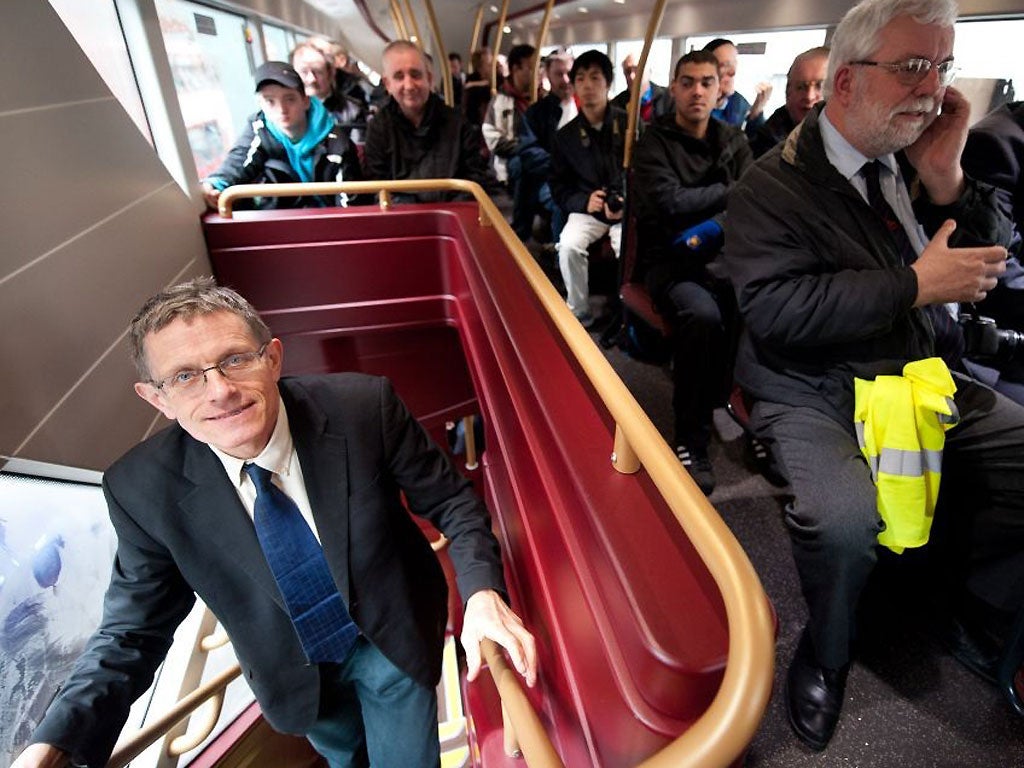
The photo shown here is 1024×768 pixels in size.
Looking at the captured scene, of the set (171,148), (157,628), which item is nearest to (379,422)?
(157,628)

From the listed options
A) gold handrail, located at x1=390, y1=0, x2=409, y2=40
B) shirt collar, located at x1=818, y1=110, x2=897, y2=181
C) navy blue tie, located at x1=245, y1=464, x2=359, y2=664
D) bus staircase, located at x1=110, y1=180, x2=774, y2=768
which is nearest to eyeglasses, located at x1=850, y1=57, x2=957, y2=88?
shirt collar, located at x1=818, y1=110, x2=897, y2=181

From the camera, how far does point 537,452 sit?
1304mm

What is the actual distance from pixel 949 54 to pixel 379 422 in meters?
1.69

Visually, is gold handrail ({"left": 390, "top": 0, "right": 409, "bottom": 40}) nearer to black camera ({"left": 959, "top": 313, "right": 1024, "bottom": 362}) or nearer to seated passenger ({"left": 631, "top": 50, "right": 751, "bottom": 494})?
seated passenger ({"left": 631, "top": 50, "right": 751, "bottom": 494})

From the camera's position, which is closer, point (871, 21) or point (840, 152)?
point (871, 21)

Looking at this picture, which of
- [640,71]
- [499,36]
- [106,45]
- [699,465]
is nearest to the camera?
[106,45]

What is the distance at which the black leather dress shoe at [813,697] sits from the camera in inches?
63.9

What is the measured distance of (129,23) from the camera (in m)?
2.54

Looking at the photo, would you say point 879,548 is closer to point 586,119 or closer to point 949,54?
point 949,54

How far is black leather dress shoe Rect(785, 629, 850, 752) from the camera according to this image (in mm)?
1624

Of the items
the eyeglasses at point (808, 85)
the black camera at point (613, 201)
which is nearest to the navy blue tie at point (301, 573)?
the black camera at point (613, 201)

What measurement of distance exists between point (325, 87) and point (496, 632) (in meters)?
4.24

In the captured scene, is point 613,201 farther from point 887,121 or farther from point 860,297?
point 860,297

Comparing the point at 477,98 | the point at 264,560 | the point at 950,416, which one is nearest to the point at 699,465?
the point at 950,416
